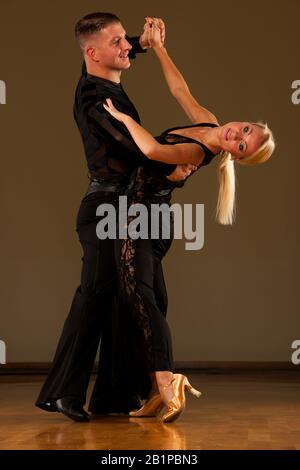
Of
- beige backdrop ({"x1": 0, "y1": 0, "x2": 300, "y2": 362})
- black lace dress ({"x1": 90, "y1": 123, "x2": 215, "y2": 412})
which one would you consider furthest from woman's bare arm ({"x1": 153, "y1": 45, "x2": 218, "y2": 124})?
beige backdrop ({"x1": 0, "y1": 0, "x2": 300, "y2": 362})

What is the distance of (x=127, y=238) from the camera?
3.65 meters

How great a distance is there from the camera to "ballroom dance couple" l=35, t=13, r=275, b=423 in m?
3.56

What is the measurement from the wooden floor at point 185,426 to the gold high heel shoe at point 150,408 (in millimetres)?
65

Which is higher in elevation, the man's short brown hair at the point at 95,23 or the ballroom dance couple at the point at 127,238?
the man's short brown hair at the point at 95,23

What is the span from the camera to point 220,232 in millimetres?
6297

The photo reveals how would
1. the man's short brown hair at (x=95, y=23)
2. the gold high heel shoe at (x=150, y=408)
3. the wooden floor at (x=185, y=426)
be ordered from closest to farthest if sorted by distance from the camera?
the wooden floor at (x=185, y=426) → the gold high heel shoe at (x=150, y=408) → the man's short brown hair at (x=95, y=23)

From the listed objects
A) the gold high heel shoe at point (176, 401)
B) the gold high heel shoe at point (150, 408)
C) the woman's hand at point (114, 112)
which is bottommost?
the gold high heel shoe at point (150, 408)

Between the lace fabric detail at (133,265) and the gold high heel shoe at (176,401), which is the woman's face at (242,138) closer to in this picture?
the lace fabric detail at (133,265)

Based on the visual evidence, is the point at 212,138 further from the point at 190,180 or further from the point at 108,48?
the point at 190,180

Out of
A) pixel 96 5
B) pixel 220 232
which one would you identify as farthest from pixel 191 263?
pixel 96 5

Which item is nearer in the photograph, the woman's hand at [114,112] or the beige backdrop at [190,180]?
the woman's hand at [114,112]

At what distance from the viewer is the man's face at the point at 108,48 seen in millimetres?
3844

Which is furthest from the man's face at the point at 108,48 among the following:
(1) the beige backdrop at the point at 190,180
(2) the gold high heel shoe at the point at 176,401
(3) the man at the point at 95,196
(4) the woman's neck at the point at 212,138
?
(1) the beige backdrop at the point at 190,180
